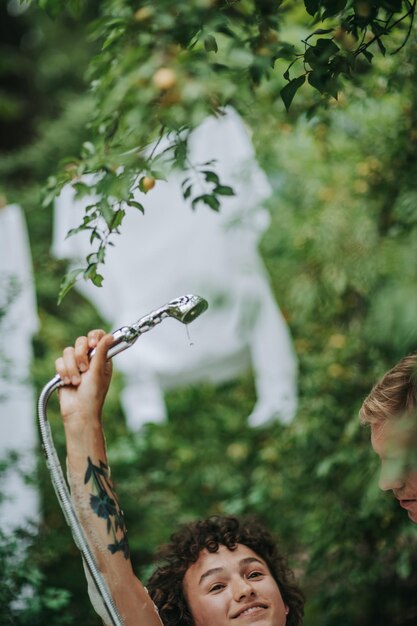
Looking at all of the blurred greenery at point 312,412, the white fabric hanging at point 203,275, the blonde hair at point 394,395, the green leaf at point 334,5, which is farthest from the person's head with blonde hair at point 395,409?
the white fabric hanging at point 203,275

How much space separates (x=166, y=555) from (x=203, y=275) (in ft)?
5.20

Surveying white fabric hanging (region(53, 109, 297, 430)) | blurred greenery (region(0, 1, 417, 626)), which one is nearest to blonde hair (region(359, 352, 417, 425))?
blurred greenery (region(0, 1, 417, 626))

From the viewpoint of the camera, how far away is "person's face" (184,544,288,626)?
163 cm

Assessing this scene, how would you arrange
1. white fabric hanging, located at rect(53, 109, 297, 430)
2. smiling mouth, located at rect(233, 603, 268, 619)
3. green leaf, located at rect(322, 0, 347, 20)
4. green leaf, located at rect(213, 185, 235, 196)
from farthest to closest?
1. white fabric hanging, located at rect(53, 109, 297, 430)
2. green leaf, located at rect(213, 185, 235, 196)
3. smiling mouth, located at rect(233, 603, 268, 619)
4. green leaf, located at rect(322, 0, 347, 20)

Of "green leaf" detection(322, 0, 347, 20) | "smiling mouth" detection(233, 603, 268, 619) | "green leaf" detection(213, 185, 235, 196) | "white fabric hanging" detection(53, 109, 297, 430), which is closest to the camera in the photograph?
"green leaf" detection(322, 0, 347, 20)

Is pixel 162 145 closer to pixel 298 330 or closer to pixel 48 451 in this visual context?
pixel 298 330

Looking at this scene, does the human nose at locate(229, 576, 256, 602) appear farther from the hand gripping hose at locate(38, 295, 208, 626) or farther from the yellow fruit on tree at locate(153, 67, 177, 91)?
the yellow fruit on tree at locate(153, 67, 177, 91)

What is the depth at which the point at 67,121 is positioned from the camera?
485 centimetres

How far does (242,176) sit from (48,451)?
209cm

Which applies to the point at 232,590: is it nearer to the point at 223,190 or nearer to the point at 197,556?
the point at 197,556

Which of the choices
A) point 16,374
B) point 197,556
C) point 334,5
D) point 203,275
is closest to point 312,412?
point 203,275

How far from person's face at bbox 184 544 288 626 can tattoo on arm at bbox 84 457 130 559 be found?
0.28 meters

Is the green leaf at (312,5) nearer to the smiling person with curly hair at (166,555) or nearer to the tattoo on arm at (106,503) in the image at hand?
the smiling person with curly hair at (166,555)

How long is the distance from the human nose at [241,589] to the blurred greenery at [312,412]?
0.61 metres
